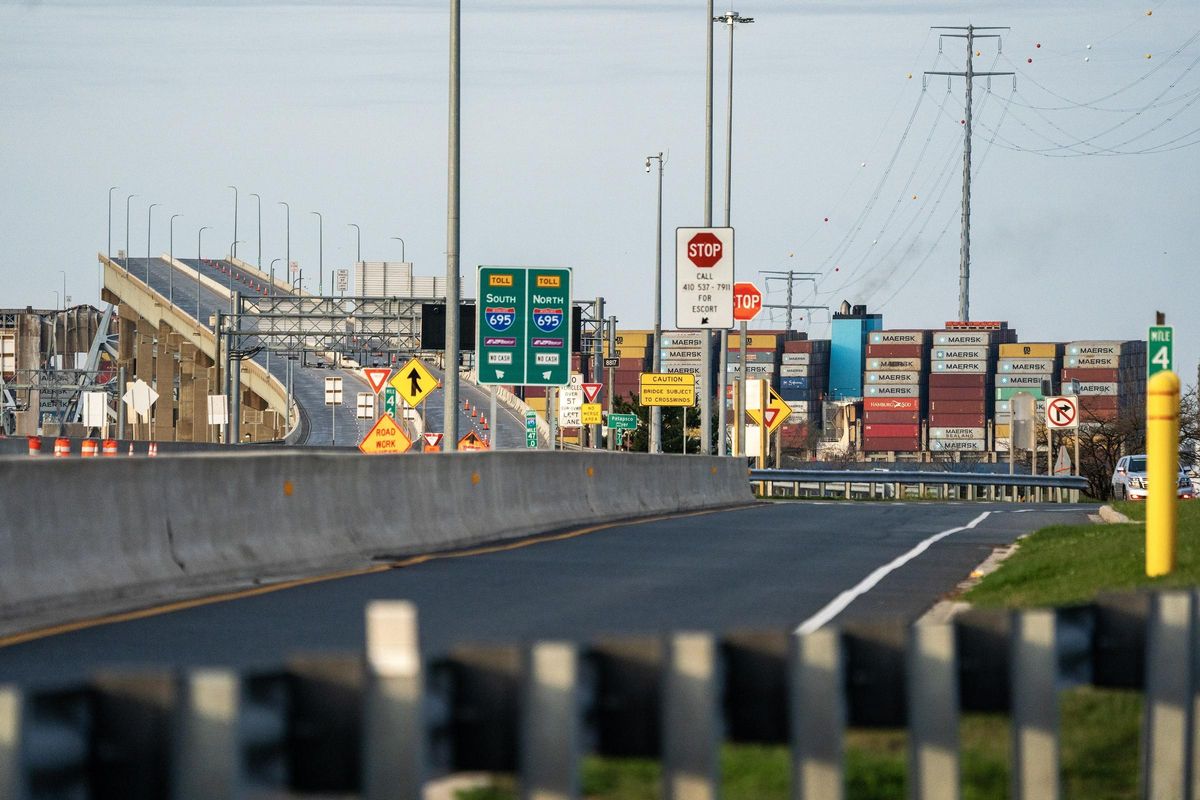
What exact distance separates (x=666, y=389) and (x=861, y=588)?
40579 millimetres

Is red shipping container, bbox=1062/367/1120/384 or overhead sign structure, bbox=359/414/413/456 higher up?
red shipping container, bbox=1062/367/1120/384

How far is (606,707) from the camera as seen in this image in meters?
4.43

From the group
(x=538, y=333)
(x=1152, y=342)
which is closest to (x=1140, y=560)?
(x=1152, y=342)

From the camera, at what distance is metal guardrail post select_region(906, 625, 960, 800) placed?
189 inches

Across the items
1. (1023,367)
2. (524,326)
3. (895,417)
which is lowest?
(895,417)

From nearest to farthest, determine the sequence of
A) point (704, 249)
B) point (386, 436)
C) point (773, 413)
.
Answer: point (704, 249), point (386, 436), point (773, 413)

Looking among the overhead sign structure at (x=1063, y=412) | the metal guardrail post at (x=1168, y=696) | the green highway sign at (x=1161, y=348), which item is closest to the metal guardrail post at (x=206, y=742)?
the metal guardrail post at (x=1168, y=696)

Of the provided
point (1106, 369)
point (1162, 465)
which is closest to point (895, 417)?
point (1106, 369)

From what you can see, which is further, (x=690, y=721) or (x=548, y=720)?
(x=690, y=721)

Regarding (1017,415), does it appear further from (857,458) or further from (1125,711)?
(857,458)

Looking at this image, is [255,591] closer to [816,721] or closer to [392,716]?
[816,721]

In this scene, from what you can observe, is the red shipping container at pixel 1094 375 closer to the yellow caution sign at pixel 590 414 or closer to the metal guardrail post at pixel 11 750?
the yellow caution sign at pixel 590 414

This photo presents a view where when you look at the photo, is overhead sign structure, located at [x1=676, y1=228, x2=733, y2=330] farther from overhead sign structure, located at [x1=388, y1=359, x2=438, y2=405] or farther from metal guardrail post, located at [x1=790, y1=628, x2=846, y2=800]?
metal guardrail post, located at [x1=790, y1=628, x2=846, y2=800]

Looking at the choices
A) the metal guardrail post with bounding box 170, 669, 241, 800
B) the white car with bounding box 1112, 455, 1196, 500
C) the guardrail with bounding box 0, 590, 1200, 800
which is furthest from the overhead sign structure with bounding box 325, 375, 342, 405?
the metal guardrail post with bounding box 170, 669, 241, 800
